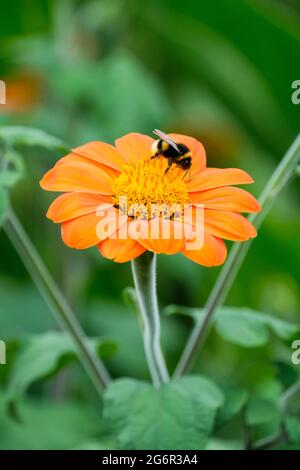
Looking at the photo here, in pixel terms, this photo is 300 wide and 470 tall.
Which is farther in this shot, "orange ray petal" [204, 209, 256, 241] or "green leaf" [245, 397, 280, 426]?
"green leaf" [245, 397, 280, 426]

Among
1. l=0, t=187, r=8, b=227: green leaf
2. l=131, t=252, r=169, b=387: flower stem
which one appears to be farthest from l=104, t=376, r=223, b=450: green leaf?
l=0, t=187, r=8, b=227: green leaf

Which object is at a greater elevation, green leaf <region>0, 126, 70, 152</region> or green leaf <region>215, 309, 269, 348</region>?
green leaf <region>0, 126, 70, 152</region>

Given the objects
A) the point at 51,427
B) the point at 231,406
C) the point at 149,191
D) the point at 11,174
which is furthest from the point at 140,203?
the point at 51,427

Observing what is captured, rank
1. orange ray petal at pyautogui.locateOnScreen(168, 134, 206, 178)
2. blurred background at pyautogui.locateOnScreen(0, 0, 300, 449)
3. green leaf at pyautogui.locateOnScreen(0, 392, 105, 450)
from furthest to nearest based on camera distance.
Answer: blurred background at pyautogui.locateOnScreen(0, 0, 300, 449)
green leaf at pyautogui.locateOnScreen(0, 392, 105, 450)
orange ray petal at pyautogui.locateOnScreen(168, 134, 206, 178)

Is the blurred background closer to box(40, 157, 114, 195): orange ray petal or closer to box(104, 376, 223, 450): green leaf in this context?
box(104, 376, 223, 450): green leaf

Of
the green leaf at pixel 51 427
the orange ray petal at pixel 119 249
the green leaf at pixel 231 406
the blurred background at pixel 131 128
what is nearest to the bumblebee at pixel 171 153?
the orange ray petal at pixel 119 249
